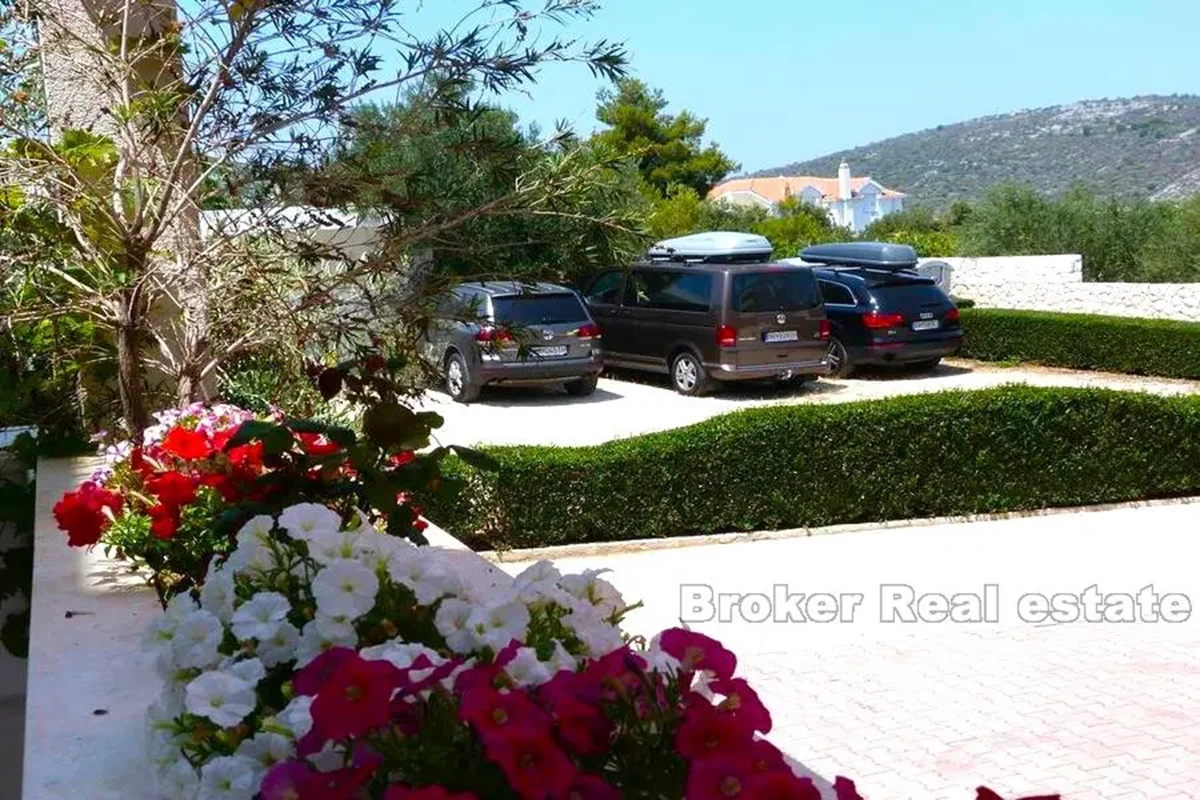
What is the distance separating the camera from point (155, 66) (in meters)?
5.52

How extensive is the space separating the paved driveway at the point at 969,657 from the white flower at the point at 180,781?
3.75 meters

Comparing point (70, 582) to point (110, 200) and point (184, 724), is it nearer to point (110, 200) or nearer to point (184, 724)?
point (110, 200)

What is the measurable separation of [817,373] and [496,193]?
1363 cm

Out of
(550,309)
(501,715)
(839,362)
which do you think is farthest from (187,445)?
(839,362)

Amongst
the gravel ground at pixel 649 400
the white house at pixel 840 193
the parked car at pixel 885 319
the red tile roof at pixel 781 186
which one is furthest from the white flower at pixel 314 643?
the red tile roof at pixel 781 186

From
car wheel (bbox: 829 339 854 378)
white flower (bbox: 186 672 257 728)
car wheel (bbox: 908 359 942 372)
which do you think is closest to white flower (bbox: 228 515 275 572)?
white flower (bbox: 186 672 257 728)

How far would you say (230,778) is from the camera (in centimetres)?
180

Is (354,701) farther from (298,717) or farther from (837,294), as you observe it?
(837,294)

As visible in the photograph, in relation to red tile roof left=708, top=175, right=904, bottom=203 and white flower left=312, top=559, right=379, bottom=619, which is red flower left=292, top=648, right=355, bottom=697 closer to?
white flower left=312, top=559, right=379, bottom=619

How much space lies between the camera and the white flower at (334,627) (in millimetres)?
2020

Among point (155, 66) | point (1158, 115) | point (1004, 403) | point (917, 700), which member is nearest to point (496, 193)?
point (155, 66)

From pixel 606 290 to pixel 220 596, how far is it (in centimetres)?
1833

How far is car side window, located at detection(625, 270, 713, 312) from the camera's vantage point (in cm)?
1831

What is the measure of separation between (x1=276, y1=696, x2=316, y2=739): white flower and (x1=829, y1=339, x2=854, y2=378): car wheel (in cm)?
1868
